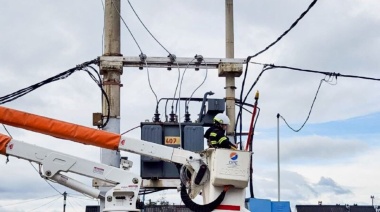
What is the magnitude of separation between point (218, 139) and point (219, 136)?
0.05 meters

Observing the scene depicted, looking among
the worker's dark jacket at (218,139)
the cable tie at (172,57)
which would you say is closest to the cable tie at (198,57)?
the cable tie at (172,57)

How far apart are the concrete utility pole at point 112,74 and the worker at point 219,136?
177 inches

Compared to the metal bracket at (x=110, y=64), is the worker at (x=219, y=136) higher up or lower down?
lower down

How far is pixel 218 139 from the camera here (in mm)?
9086

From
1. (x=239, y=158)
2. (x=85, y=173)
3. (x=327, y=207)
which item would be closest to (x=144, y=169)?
(x=85, y=173)

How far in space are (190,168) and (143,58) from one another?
18.4ft

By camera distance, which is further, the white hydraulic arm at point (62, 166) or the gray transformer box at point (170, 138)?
the gray transformer box at point (170, 138)

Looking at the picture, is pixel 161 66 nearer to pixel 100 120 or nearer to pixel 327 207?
pixel 100 120

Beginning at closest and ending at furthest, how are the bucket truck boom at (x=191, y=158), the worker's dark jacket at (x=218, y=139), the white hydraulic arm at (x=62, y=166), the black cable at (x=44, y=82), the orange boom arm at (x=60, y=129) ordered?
the bucket truck boom at (x=191, y=158), the worker's dark jacket at (x=218, y=139), the white hydraulic arm at (x=62, y=166), the orange boom arm at (x=60, y=129), the black cable at (x=44, y=82)

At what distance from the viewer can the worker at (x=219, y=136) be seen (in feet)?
29.6

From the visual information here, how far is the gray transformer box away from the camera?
1404 centimetres

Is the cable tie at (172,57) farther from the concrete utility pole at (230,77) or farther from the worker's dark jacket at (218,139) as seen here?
the worker's dark jacket at (218,139)

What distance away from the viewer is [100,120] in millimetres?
13945

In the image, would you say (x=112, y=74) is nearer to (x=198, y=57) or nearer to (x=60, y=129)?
(x=198, y=57)
